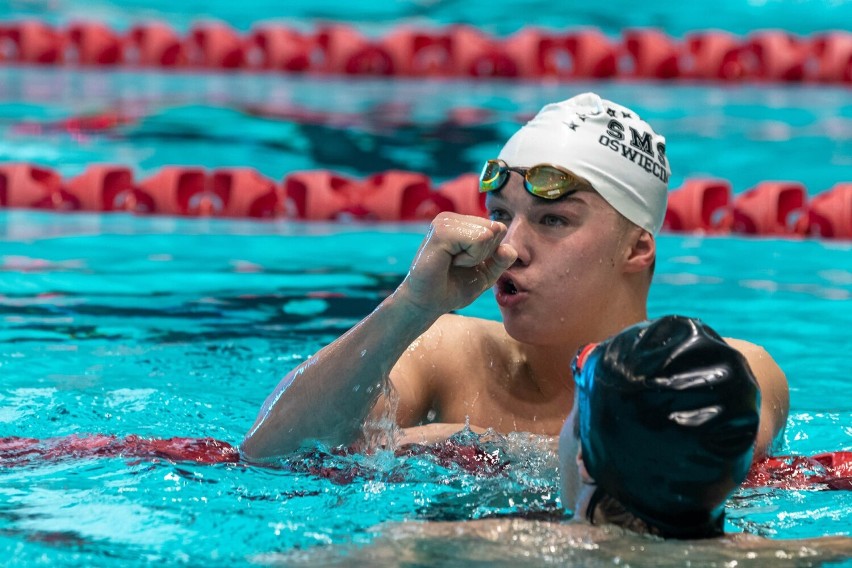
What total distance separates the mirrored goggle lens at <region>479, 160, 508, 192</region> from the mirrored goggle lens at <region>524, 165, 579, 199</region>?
0.06 meters

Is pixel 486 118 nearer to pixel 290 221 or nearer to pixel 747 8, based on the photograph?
pixel 290 221

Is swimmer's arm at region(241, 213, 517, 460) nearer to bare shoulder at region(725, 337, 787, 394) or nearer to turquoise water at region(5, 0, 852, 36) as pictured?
bare shoulder at region(725, 337, 787, 394)

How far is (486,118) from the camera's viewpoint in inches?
333

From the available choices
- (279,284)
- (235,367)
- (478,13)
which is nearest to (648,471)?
(235,367)

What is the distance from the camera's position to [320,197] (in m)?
6.46

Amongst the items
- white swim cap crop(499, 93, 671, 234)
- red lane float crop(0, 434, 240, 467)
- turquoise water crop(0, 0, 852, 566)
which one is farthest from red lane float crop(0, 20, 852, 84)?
red lane float crop(0, 434, 240, 467)

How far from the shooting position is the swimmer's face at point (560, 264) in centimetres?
290

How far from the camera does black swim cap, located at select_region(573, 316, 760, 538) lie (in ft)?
6.30

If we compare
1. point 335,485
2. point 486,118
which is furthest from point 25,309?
point 486,118

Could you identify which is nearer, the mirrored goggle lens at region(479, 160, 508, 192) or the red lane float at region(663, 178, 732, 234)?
the mirrored goggle lens at region(479, 160, 508, 192)

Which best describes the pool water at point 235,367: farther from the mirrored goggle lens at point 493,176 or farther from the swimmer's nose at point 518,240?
the mirrored goggle lens at point 493,176

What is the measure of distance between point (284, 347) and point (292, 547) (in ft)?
7.17

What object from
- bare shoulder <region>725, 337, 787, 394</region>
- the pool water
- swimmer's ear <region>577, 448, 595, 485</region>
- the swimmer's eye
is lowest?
the pool water

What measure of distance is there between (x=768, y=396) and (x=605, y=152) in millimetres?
727
